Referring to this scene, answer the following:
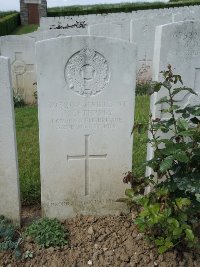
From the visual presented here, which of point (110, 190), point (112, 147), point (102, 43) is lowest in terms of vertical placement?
point (110, 190)

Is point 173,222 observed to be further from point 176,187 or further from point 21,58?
point 21,58

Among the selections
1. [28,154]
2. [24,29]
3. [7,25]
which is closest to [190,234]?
[28,154]

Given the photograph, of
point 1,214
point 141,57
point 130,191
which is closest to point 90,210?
point 130,191

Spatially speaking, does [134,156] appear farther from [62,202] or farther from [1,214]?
[1,214]

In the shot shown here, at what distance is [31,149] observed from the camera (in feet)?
16.3

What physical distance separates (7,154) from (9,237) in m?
0.68

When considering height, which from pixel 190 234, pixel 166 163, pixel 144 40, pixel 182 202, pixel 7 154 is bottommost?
pixel 190 234

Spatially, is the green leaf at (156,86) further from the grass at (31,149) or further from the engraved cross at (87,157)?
the engraved cross at (87,157)

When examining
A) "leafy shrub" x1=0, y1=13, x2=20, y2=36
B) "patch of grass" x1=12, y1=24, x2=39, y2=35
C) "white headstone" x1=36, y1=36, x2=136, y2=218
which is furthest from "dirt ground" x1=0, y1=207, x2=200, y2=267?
"patch of grass" x1=12, y1=24, x2=39, y2=35

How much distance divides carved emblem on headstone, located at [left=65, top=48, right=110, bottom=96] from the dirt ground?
1200 mm

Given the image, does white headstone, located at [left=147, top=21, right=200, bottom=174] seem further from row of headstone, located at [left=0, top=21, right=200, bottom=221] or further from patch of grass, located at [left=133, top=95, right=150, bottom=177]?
patch of grass, located at [left=133, top=95, right=150, bottom=177]

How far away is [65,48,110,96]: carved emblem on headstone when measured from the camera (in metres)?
2.92

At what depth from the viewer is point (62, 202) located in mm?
3281

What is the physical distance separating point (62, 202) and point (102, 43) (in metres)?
1.44
